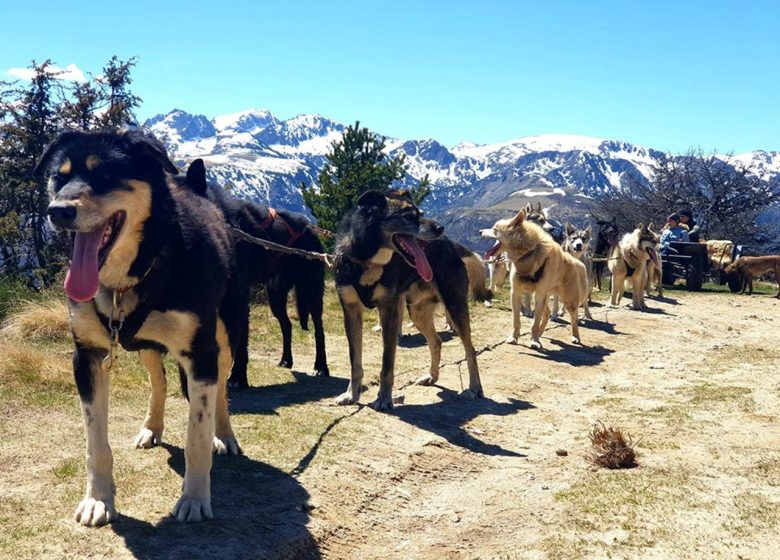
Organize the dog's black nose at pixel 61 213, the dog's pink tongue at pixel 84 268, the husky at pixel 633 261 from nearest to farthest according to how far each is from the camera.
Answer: the dog's black nose at pixel 61 213, the dog's pink tongue at pixel 84 268, the husky at pixel 633 261

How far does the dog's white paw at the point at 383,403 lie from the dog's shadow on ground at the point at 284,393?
0.69 m

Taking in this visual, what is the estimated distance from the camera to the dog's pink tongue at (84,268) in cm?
334

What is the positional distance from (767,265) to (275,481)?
20.8 meters

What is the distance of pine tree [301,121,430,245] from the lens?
19.3 meters

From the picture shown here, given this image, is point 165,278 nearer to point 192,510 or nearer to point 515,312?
point 192,510

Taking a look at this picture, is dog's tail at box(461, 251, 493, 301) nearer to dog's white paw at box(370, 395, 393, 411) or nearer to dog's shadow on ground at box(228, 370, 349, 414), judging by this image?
dog's shadow on ground at box(228, 370, 349, 414)

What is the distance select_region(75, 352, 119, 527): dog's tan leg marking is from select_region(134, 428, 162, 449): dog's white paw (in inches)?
48.3

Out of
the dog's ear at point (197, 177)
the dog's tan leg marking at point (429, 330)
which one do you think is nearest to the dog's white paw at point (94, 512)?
the dog's ear at point (197, 177)

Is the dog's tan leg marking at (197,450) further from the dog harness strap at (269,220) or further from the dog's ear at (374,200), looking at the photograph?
the dog harness strap at (269,220)

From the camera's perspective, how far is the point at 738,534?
421 centimetres

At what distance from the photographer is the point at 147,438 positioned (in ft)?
16.8

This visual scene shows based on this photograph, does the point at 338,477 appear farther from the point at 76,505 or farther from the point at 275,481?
the point at 76,505

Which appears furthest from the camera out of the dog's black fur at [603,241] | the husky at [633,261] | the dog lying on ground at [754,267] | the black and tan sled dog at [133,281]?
the dog lying on ground at [754,267]

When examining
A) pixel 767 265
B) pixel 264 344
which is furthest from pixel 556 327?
pixel 767 265
